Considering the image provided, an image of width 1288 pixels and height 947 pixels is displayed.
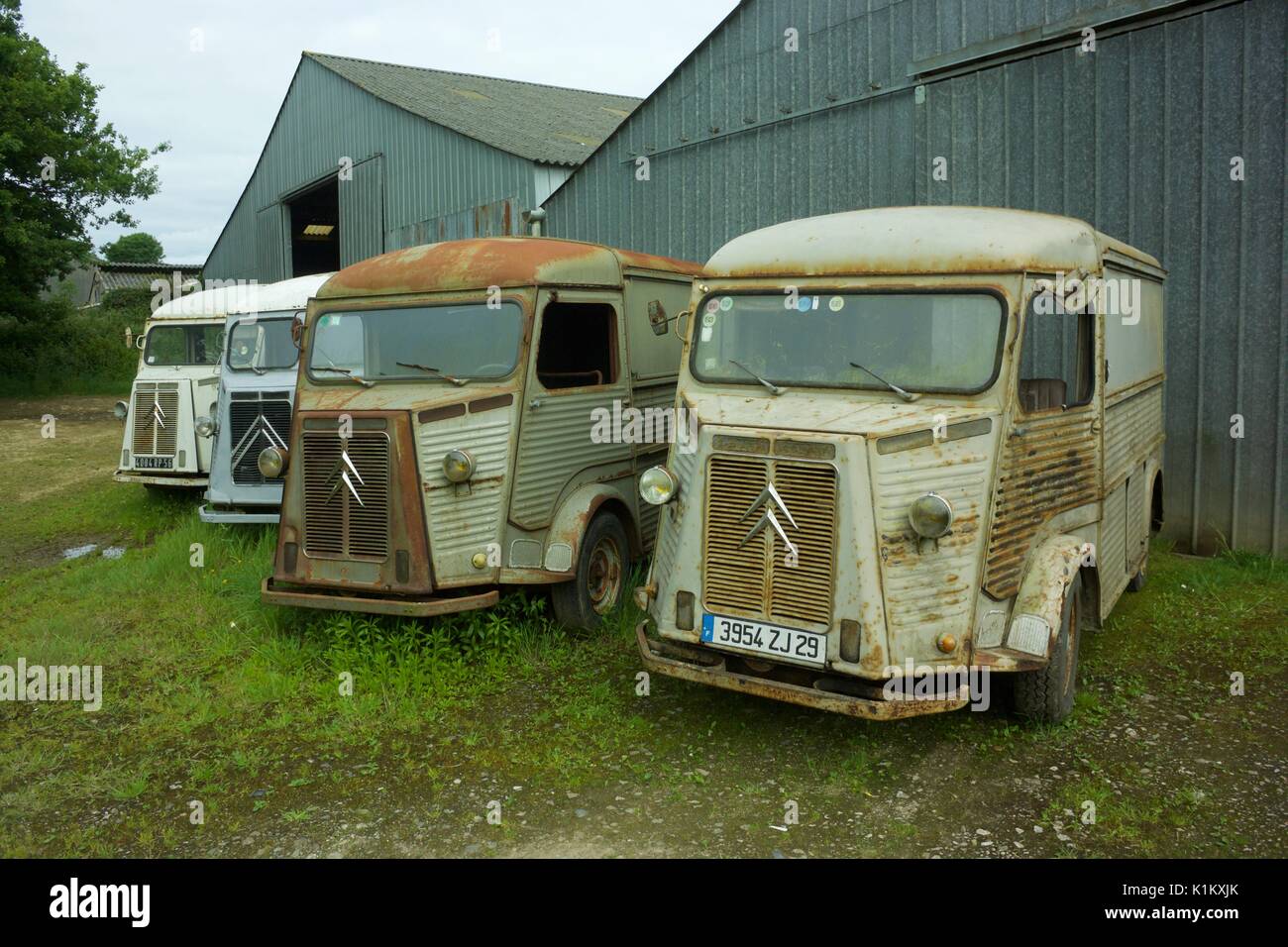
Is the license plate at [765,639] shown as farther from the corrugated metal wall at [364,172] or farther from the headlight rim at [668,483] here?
the corrugated metal wall at [364,172]

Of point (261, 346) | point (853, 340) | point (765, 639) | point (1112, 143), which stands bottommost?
point (765, 639)

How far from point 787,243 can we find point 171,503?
317 inches

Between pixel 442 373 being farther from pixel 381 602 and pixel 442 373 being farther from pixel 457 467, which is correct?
pixel 381 602

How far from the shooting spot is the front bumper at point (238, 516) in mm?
8727

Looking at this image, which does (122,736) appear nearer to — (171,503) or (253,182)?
(171,503)

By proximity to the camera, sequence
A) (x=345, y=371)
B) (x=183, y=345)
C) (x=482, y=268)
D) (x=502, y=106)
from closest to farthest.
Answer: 1. (x=482, y=268)
2. (x=345, y=371)
3. (x=183, y=345)
4. (x=502, y=106)

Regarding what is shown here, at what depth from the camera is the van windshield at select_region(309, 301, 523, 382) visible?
244 inches

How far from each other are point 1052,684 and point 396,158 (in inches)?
570

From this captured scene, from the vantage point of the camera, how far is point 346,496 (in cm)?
594

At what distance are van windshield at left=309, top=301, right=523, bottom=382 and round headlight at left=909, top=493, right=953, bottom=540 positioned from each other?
9.04 ft

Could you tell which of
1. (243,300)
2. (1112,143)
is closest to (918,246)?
(1112,143)

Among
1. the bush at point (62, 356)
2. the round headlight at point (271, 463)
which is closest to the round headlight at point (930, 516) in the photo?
the round headlight at point (271, 463)

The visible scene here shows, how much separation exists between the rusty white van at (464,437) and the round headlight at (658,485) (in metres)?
1.41

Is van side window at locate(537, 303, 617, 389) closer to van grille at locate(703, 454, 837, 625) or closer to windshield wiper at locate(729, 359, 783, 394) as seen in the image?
windshield wiper at locate(729, 359, 783, 394)
